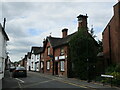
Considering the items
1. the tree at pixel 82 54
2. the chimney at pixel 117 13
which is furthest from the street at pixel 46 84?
the chimney at pixel 117 13

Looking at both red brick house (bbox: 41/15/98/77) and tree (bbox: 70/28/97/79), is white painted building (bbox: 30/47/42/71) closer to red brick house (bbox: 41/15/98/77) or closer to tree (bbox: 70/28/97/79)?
red brick house (bbox: 41/15/98/77)

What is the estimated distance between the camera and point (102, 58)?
27.6 m

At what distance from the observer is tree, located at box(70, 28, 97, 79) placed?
21797 millimetres

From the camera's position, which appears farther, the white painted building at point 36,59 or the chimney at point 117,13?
the white painted building at point 36,59

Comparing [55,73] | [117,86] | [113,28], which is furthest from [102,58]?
[117,86]

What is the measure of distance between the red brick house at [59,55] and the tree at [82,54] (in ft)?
17.3

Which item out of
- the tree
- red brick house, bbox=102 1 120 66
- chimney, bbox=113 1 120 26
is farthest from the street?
chimney, bbox=113 1 120 26

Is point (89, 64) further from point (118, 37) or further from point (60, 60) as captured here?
point (60, 60)

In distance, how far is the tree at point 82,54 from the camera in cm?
2180

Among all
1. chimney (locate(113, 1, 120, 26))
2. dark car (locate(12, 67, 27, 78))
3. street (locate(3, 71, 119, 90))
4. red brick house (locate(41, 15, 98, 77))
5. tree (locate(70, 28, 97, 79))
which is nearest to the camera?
street (locate(3, 71, 119, 90))

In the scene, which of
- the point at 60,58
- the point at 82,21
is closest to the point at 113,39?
the point at 82,21

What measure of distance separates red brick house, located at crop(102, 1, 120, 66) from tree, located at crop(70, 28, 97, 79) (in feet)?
10.4

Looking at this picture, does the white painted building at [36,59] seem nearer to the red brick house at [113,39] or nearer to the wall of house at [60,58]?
the wall of house at [60,58]

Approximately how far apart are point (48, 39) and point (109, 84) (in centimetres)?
2181
